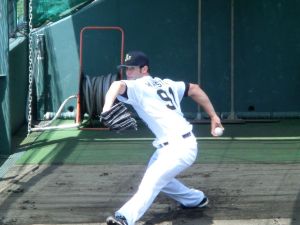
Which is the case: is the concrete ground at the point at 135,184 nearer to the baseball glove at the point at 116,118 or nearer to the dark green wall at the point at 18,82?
the dark green wall at the point at 18,82

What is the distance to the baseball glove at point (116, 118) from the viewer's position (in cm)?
557

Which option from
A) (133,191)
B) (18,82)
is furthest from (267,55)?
(133,191)

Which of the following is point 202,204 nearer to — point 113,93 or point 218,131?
point 218,131

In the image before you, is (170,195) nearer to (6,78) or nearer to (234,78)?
(6,78)

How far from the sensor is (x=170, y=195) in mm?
6328

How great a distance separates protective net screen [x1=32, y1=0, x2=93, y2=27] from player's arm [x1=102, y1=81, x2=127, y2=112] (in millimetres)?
5868

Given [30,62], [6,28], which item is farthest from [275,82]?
[6,28]

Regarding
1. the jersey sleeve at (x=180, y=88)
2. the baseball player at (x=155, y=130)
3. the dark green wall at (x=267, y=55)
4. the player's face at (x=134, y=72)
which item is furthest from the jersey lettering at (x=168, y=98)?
the dark green wall at (x=267, y=55)

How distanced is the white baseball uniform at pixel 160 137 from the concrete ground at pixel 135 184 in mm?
Result: 509

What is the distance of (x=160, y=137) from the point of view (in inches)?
235

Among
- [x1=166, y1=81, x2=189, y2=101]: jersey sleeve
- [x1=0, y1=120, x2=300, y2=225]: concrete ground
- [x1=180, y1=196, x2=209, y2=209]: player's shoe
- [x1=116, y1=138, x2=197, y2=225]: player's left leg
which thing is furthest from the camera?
[x1=180, y1=196, x2=209, y2=209]: player's shoe

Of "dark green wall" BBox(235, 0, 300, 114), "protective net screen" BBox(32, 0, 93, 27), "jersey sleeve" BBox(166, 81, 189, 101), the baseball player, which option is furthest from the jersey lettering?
"protective net screen" BBox(32, 0, 93, 27)

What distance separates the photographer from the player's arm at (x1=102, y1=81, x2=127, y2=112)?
5.57 m

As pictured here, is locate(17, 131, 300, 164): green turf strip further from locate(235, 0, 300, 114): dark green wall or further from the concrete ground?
locate(235, 0, 300, 114): dark green wall
